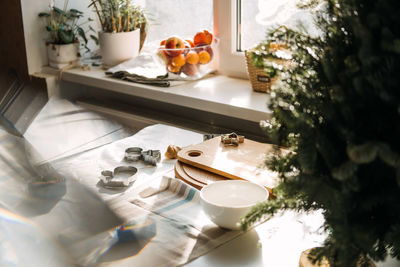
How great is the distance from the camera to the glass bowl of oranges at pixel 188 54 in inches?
75.9

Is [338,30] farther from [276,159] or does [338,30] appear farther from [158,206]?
[158,206]

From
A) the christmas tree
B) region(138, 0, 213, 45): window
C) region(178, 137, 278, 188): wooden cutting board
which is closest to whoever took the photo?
the christmas tree

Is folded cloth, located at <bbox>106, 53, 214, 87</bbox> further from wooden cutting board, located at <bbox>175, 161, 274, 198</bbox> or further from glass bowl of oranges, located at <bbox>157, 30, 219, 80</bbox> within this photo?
wooden cutting board, located at <bbox>175, 161, 274, 198</bbox>

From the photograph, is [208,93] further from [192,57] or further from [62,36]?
[62,36]

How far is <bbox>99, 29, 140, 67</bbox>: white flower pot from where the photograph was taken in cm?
222

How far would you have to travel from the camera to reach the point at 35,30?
7.64 feet

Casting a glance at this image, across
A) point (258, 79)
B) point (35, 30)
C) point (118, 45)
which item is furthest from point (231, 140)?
point (35, 30)

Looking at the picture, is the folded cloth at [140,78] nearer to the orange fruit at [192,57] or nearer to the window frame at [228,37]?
the orange fruit at [192,57]

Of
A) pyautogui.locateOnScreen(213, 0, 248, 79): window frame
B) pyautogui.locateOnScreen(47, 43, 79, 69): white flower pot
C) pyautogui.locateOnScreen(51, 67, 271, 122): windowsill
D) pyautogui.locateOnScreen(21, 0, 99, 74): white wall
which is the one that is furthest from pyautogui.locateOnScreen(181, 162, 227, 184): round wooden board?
pyautogui.locateOnScreen(21, 0, 99, 74): white wall

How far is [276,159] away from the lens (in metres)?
0.68

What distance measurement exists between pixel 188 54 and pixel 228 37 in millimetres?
200

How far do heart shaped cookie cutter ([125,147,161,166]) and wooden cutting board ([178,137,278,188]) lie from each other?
0.08 meters

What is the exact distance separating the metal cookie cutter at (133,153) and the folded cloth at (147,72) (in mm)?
685

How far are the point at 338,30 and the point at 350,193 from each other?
0.67 feet
